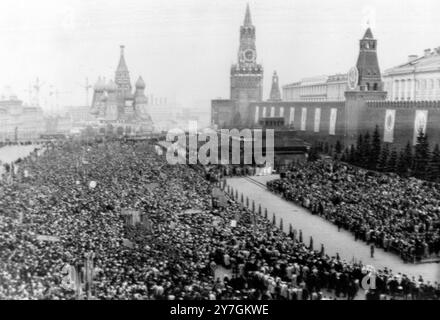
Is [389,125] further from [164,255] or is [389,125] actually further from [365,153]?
[164,255]

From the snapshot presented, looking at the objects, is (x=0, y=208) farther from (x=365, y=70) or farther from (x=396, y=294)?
(x=365, y=70)

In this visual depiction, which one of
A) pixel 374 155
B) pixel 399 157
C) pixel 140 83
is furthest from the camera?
pixel 140 83

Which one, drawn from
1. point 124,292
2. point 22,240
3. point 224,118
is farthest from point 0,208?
point 224,118

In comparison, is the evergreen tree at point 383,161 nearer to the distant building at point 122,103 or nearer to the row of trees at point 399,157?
the row of trees at point 399,157

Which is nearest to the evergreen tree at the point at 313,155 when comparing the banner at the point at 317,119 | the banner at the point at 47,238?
the banner at the point at 317,119

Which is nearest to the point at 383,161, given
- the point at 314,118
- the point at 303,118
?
Result: the point at 314,118

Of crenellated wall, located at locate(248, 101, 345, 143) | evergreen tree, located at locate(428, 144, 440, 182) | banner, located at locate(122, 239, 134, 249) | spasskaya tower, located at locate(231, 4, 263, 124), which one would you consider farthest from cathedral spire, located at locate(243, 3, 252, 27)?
banner, located at locate(122, 239, 134, 249)

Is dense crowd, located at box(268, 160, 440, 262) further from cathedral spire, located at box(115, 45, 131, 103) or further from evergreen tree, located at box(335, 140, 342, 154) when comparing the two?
cathedral spire, located at box(115, 45, 131, 103)
